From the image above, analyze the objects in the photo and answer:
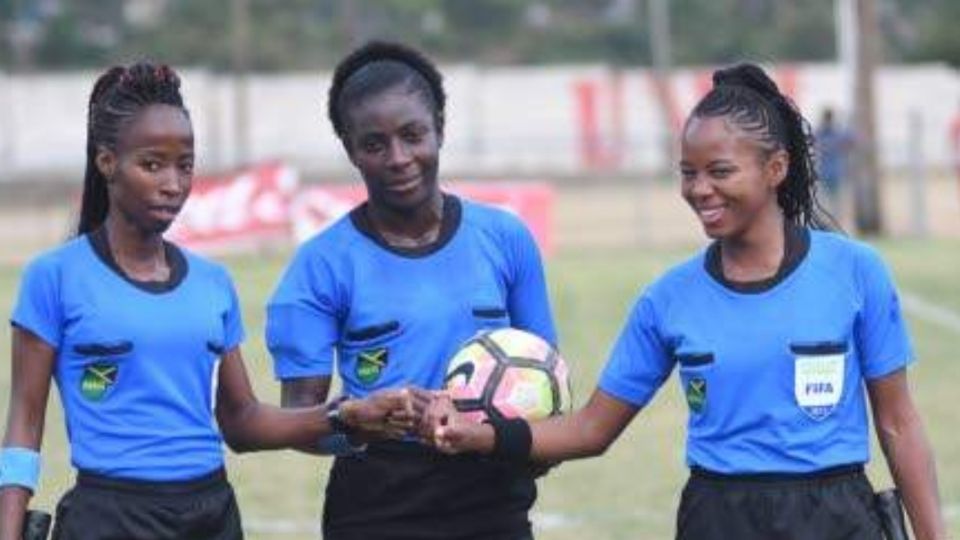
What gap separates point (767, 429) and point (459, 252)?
39.0 inches

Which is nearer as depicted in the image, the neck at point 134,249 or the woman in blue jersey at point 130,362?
the woman in blue jersey at point 130,362

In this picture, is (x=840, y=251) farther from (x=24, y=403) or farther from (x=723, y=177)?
(x=24, y=403)

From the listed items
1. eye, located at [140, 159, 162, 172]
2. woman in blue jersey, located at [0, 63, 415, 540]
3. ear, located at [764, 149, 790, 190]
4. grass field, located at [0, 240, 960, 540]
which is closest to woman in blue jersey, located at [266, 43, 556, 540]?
woman in blue jersey, located at [0, 63, 415, 540]

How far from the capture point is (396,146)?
5.97m

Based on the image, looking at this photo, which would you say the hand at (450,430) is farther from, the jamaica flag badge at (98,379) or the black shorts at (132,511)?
the jamaica flag badge at (98,379)

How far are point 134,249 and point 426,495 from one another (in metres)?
0.90

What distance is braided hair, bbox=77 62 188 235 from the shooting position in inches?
232

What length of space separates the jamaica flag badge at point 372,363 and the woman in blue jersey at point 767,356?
37 centimetres

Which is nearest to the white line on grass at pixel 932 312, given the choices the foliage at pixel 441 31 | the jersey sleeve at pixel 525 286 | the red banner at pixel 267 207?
the red banner at pixel 267 207

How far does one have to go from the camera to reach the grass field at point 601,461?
10984mm

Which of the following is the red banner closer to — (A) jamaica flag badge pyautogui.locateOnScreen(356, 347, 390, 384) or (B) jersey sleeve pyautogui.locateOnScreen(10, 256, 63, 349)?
(A) jamaica flag badge pyautogui.locateOnScreen(356, 347, 390, 384)

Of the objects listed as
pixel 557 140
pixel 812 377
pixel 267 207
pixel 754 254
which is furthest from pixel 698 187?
pixel 557 140

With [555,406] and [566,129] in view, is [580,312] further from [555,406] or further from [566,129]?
[566,129]

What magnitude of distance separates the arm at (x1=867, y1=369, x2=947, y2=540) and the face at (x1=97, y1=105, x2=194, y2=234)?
1.62 m
